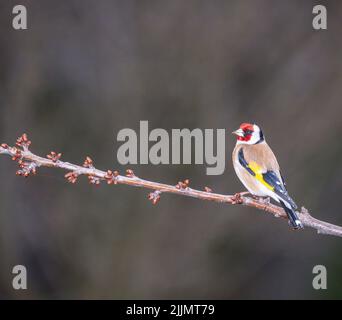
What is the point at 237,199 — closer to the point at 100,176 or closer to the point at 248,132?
the point at 100,176

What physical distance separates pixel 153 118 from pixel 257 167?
9.68ft

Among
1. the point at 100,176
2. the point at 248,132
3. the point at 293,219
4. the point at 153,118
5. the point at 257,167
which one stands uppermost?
the point at 153,118

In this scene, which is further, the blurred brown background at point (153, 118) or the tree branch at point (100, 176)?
the blurred brown background at point (153, 118)

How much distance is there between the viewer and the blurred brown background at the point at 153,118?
7.88 meters

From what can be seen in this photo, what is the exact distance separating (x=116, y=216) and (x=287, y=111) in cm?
233

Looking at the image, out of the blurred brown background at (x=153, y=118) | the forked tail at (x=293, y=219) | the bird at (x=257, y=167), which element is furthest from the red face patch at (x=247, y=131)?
the blurred brown background at (x=153, y=118)

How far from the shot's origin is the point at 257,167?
503 cm

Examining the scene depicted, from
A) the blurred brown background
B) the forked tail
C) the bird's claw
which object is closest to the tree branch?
the bird's claw

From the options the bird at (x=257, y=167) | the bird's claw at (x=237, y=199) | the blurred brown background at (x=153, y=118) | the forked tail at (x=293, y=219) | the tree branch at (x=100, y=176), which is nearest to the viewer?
the tree branch at (x=100, y=176)

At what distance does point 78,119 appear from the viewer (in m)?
7.99

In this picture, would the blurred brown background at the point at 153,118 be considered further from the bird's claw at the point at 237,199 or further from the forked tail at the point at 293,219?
the bird's claw at the point at 237,199

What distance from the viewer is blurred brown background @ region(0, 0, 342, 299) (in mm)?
7879

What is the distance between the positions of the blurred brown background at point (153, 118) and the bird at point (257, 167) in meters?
2.37

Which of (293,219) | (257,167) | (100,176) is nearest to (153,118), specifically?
(257,167)
